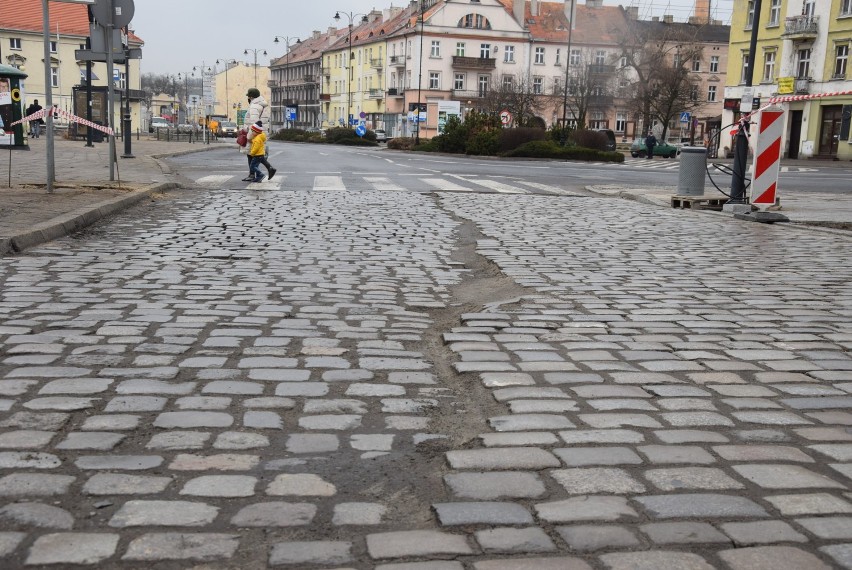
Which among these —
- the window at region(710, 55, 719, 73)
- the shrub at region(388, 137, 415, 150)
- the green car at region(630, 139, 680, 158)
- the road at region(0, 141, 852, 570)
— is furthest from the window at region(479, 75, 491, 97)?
the road at region(0, 141, 852, 570)

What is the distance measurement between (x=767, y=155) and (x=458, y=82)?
77.2 meters

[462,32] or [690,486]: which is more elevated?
[462,32]

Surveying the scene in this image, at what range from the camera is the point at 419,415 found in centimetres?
381

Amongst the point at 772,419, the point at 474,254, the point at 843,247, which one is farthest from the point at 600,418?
the point at 843,247

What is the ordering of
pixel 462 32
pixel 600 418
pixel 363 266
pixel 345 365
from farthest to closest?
pixel 462 32 < pixel 363 266 < pixel 345 365 < pixel 600 418

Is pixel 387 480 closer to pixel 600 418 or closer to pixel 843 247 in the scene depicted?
pixel 600 418

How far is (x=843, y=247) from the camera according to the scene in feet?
33.1

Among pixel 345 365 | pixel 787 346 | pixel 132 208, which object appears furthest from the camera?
pixel 132 208

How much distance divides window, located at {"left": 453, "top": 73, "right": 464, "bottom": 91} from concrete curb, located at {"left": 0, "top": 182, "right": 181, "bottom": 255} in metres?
76.9

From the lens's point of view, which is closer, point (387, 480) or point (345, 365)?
point (387, 480)

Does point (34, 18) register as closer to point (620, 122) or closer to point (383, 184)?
point (620, 122)

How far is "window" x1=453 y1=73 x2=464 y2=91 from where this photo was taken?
87.3 metres

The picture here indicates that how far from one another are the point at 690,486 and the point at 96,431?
2249mm

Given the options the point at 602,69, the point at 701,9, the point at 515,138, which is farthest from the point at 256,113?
the point at 701,9
